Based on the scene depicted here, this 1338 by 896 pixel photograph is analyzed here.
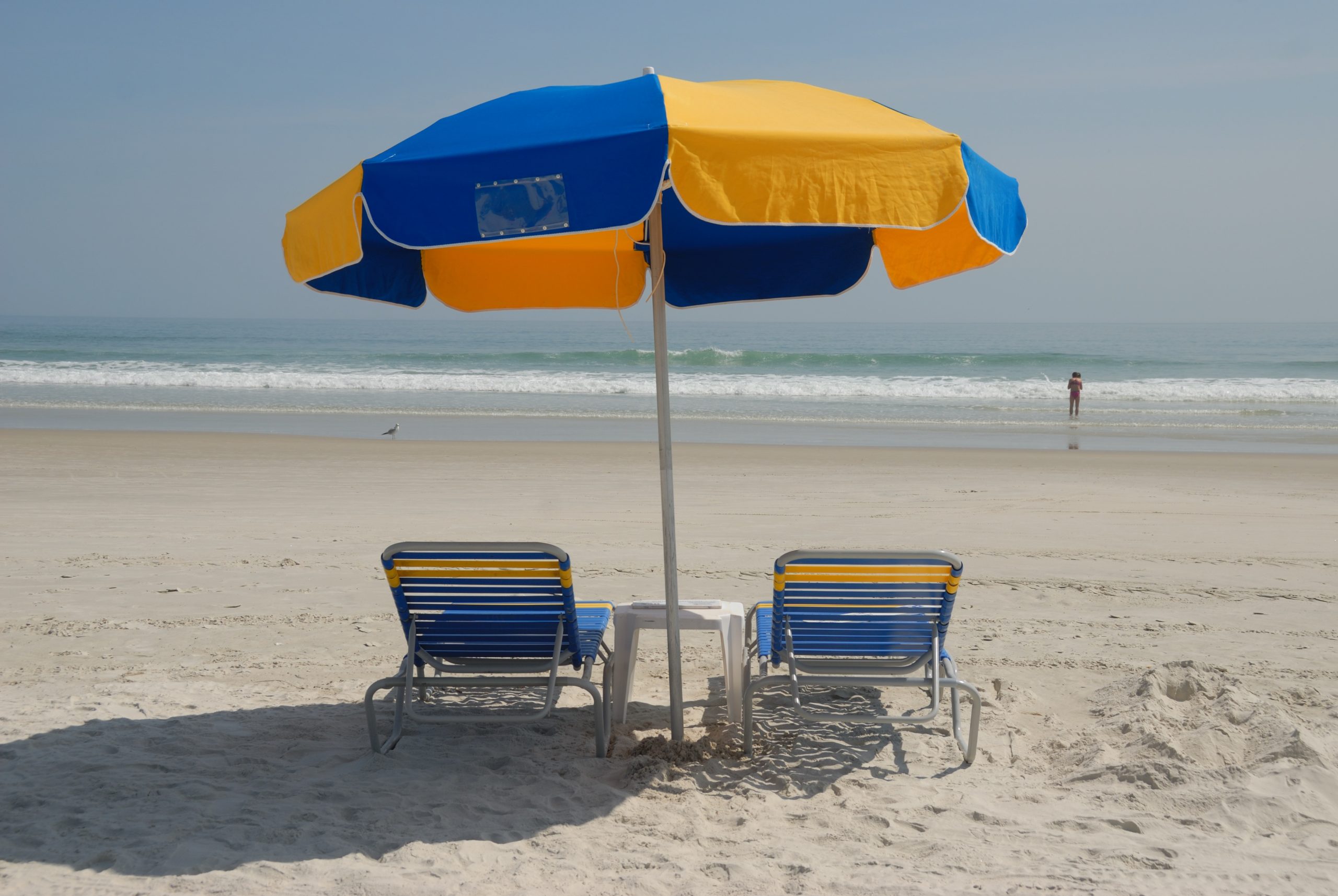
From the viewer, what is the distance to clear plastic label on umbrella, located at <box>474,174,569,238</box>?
2.56m

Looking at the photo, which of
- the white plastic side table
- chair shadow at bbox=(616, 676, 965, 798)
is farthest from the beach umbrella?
chair shadow at bbox=(616, 676, 965, 798)

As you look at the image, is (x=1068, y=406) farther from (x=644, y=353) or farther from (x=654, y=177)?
(x=654, y=177)

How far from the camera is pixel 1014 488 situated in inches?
412

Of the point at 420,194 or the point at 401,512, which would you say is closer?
the point at 420,194

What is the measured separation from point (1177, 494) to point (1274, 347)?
4492cm

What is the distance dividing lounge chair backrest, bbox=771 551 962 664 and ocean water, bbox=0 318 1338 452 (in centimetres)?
166

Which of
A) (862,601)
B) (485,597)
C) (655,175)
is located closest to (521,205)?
(655,175)

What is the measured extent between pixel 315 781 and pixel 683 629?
1.49m

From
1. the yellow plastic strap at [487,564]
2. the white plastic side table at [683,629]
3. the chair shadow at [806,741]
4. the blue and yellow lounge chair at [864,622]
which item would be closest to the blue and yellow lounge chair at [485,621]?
the yellow plastic strap at [487,564]

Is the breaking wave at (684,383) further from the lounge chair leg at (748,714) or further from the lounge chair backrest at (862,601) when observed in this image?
the lounge chair leg at (748,714)

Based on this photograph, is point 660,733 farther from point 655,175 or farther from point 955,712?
point 655,175

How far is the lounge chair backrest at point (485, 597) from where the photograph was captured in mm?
3592

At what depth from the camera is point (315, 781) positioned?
3.46 metres

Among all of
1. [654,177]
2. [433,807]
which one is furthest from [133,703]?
[654,177]
